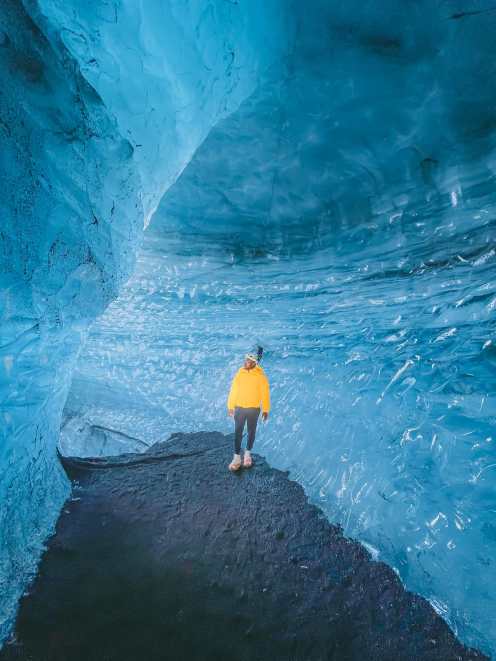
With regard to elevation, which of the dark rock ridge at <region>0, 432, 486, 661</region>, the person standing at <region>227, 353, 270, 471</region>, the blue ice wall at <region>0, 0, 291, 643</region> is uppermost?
the blue ice wall at <region>0, 0, 291, 643</region>

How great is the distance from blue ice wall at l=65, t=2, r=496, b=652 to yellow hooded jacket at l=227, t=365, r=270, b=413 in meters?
1.24

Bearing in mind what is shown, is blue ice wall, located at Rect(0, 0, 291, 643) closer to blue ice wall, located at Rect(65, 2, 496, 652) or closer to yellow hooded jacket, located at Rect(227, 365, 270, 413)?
blue ice wall, located at Rect(65, 2, 496, 652)

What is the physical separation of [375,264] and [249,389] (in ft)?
7.40

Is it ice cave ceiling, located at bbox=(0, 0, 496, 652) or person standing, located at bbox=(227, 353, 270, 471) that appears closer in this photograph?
ice cave ceiling, located at bbox=(0, 0, 496, 652)

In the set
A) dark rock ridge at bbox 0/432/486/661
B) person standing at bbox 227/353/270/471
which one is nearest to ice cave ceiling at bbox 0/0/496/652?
dark rock ridge at bbox 0/432/486/661

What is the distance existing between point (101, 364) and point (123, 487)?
5.03 m

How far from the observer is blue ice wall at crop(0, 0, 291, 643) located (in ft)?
5.73

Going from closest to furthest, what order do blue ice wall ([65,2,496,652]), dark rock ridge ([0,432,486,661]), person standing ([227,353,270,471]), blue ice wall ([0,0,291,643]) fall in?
blue ice wall ([0,0,291,643])
dark rock ridge ([0,432,486,661])
blue ice wall ([65,2,496,652])
person standing ([227,353,270,471])

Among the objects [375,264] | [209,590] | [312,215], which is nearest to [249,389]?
[209,590]

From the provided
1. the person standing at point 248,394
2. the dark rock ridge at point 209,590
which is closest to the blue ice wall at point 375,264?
the dark rock ridge at point 209,590

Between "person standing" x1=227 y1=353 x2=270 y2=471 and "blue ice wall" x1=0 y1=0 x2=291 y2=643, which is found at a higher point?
"blue ice wall" x1=0 y1=0 x2=291 y2=643

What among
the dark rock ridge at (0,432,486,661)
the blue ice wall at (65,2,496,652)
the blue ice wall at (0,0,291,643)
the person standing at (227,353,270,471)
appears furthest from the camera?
the person standing at (227,353,270,471)

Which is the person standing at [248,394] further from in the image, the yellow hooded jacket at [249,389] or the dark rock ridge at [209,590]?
the dark rock ridge at [209,590]

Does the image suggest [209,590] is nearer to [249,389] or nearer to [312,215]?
[249,389]
